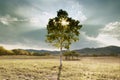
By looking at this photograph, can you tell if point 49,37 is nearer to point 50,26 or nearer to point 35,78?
point 50,26

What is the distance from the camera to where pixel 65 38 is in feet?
178

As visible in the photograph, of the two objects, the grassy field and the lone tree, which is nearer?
the grassy field

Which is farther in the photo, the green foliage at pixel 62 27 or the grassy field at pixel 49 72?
the green foliage at pixel 62 27

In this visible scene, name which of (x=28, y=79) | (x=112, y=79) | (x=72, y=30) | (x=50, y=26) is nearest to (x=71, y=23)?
(x=72, y=30)

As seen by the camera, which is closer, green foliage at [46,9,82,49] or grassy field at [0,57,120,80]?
grassy field at [0,57,120,80]

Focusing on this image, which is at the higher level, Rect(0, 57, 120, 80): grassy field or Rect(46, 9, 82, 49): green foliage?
Rect(46, 9, 82, 49): green foliage

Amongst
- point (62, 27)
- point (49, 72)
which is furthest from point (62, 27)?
point (49, 72)

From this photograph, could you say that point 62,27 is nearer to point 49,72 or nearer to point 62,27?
point 62,27

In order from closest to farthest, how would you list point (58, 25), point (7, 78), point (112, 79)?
point (7, 78)
point (112, 79)
point (58, 25)

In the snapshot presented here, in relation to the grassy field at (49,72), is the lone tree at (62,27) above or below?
above

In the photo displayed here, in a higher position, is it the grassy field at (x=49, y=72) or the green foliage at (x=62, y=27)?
the green foliage at (x=62, y=27)

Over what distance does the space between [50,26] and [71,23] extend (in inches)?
198

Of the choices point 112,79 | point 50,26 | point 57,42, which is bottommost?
point 112,79

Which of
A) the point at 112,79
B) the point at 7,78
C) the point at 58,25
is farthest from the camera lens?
the point at 58,25
